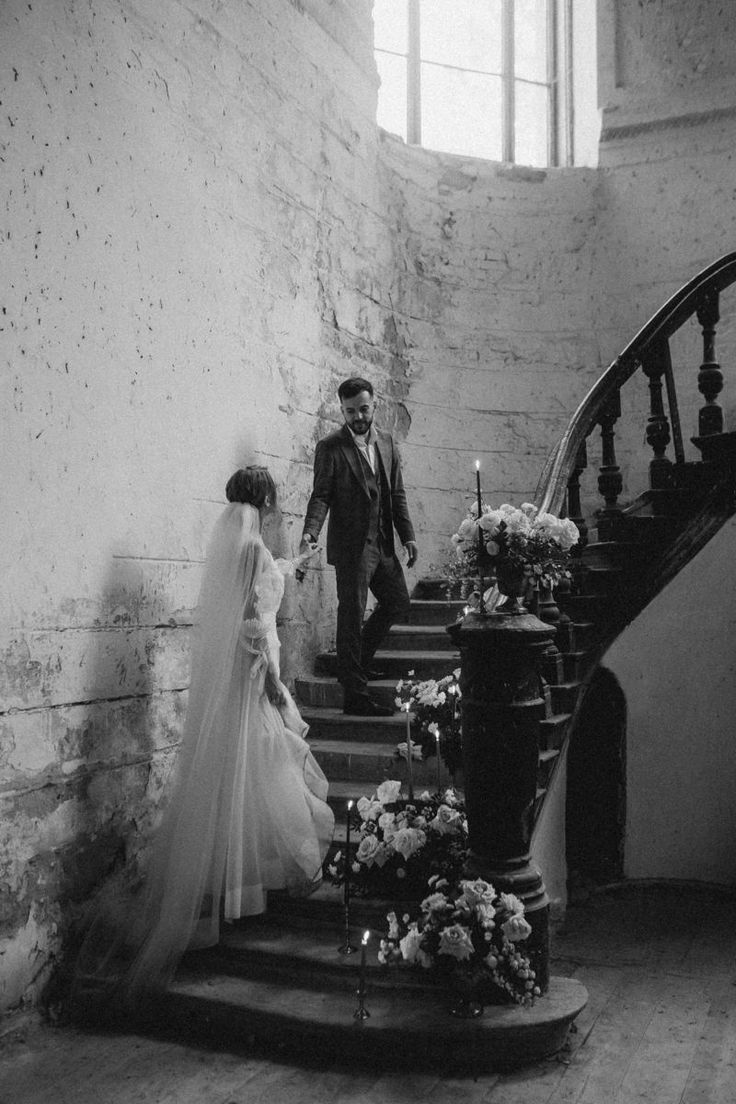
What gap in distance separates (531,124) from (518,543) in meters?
6.14

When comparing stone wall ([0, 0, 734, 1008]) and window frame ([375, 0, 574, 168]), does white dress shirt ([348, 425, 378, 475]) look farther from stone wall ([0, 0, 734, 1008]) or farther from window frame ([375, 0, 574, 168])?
window frame ([375, 0, 574, 168])

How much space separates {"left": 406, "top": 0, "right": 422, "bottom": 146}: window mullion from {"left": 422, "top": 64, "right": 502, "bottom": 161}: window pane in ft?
0.17

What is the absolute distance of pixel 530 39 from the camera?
8.55 metres

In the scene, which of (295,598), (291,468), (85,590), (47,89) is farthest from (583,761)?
(47,89)

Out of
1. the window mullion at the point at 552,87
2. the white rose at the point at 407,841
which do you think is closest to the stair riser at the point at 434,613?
the white rose at the point at 407,841

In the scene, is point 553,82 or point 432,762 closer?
point 432,762

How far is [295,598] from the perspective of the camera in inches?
232

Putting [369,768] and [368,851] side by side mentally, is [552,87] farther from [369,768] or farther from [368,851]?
[368,851]

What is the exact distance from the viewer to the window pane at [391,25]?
7758mm

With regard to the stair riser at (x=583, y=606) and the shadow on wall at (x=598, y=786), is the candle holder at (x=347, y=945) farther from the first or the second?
the shadow on wall at (x=598, y=786)

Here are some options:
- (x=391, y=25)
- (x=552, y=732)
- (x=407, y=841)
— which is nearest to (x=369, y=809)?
(x=407, y=841)

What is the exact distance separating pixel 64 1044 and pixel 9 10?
3798 millimetres

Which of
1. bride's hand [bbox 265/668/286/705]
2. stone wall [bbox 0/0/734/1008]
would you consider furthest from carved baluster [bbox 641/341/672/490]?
bride's hand [bbox 265/668/286/705]

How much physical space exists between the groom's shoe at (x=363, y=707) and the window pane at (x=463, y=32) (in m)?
5.64
